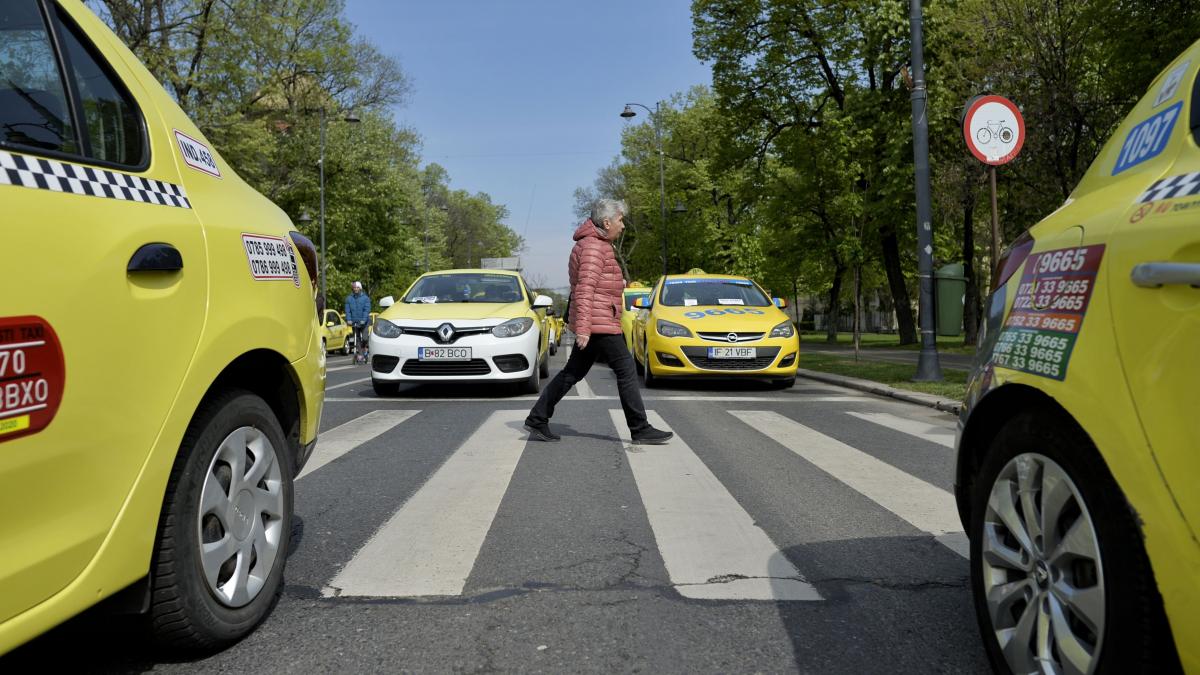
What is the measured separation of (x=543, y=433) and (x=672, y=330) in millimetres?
4560

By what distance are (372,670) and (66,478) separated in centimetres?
104

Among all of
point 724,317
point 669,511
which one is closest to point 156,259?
point 669,511

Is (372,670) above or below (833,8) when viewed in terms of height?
below

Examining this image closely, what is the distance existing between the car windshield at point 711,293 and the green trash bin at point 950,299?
2.38 metres

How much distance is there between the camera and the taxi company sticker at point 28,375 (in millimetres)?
1771

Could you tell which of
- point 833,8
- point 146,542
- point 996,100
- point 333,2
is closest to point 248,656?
point 146,542

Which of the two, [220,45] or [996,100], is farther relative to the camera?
[220,45]

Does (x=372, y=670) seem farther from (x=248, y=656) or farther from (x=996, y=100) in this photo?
(x=996, y=100)

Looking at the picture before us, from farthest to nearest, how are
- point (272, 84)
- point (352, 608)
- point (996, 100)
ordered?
point (272, 84), point (996, 100), point (352, 608)

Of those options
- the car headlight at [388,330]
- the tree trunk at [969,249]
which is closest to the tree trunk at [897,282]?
the tree trunk at [969,249]

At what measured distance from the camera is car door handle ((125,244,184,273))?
2182 mm

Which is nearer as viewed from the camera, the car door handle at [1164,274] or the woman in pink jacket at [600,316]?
the car door handle at [1164,274]

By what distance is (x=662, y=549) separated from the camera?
383 cm

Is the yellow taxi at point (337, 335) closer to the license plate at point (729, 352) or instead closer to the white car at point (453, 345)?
the white car at point (453, 345)
